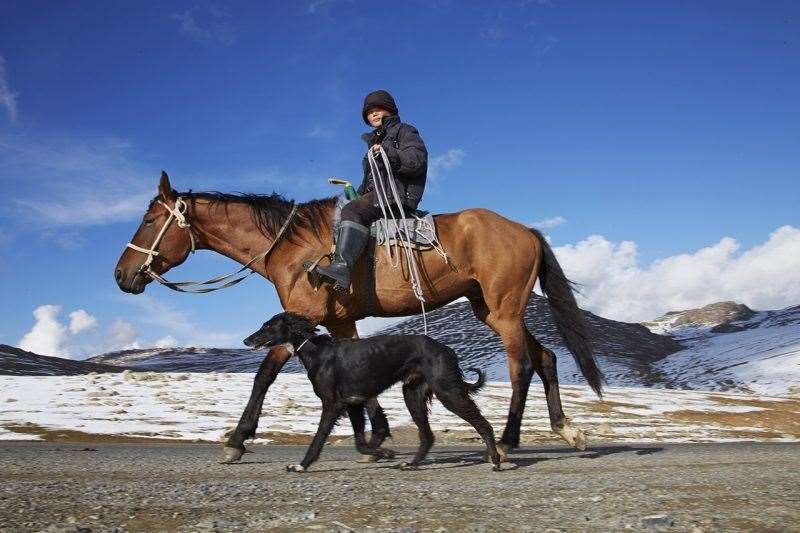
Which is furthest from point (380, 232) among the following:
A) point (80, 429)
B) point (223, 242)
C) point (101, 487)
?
point (80, 429)


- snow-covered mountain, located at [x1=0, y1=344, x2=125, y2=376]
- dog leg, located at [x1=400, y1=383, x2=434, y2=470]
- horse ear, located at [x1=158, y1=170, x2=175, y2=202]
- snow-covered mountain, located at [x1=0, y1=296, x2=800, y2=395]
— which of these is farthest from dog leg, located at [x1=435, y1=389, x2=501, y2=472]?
snow-covered mountain, located at [x1=0, y1=344, x2=125, y2=376]

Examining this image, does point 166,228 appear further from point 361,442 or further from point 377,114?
point 361,442

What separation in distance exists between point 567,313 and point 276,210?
4.88 meters

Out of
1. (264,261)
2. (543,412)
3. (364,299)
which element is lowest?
(543,412)

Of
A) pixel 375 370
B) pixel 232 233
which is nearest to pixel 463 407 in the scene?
pixel 375 370

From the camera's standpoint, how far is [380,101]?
29.2 ft

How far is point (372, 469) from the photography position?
6.70m

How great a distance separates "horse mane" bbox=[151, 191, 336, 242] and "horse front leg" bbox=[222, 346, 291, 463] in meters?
1.72

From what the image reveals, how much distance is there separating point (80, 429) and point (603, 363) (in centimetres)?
8252

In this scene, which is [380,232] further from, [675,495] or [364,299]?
[675,495]

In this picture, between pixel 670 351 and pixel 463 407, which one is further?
pixel 670 351

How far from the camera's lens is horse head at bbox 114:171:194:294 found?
28.4 ft

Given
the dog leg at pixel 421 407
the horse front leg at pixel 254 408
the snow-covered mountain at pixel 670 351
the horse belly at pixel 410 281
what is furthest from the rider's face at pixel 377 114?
the snow-covered mountain at pixel 670 351

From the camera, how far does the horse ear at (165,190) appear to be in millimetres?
8703
